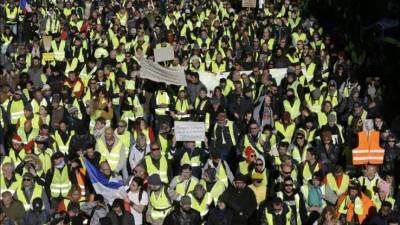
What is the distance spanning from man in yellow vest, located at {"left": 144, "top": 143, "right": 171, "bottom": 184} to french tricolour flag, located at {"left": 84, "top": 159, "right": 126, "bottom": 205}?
52cm

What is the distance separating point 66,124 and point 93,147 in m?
1.16

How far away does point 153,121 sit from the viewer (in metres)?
17.6

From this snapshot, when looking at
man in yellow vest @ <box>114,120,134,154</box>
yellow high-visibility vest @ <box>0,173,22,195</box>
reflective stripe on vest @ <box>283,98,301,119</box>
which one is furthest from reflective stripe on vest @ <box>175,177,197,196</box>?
reflective stripe on vest @ <box>283,98,301,119</box>

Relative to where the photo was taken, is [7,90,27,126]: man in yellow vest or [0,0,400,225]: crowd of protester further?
[7,90,27,126]: man in yellow vest

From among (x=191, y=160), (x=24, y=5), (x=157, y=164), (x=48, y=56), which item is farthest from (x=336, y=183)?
(x=24, y=5)

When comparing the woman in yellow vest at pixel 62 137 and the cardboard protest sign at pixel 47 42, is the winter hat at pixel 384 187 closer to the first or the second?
the woman in yellow vest at pixel 62 137

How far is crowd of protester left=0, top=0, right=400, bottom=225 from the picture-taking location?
548 inches

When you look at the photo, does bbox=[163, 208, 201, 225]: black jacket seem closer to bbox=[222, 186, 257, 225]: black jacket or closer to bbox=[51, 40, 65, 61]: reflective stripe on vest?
bbox=[222, 186, 257, 225]: black jacket

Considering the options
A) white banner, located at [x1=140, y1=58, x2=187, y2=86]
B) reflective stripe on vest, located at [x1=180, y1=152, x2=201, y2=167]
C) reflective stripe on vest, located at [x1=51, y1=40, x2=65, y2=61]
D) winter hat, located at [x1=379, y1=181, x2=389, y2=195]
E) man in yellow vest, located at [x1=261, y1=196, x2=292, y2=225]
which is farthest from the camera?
reflective stripe on vest, located at [x1=51, y1=40, x2=65, y2=61]

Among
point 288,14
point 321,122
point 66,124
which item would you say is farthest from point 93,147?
point 288,14

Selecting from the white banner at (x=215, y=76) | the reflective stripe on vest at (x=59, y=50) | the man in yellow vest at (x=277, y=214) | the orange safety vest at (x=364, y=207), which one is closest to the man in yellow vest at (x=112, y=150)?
the man in yellow vest at (x=277, y=214)

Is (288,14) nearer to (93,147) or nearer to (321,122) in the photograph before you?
(321,122)

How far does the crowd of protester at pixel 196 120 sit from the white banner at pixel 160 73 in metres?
0.19

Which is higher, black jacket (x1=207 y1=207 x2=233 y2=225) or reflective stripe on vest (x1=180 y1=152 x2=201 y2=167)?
reflective stripe on vest (x1=180 y1=152 x2=201 y2=167)
